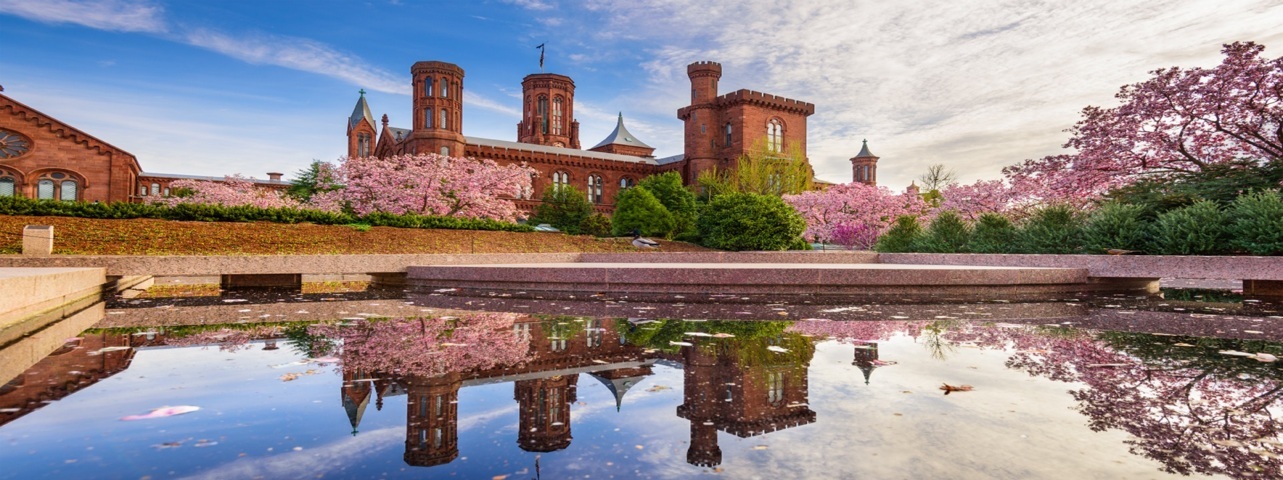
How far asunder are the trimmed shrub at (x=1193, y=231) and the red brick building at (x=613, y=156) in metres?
37.6

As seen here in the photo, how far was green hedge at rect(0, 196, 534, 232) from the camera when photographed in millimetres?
15461

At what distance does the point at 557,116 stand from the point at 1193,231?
63701 mm

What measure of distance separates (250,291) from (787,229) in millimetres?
17425

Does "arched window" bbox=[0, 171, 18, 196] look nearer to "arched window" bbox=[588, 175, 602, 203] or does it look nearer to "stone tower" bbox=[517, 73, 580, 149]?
"arched window" bbox=[588, 175, 602, 203]

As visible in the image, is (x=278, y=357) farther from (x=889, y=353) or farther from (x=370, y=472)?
(x=889, y=353)

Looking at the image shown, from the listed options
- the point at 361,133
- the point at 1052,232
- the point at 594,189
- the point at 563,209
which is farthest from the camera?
the point at 361,133

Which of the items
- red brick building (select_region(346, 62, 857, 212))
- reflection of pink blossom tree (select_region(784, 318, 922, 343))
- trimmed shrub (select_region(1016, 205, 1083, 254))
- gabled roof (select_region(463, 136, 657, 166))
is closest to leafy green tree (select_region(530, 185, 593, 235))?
red brick building (select_region(346, 62, 857, 212))

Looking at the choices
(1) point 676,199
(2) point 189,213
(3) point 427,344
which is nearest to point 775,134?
(1) point 676,199

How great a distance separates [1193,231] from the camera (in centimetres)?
965

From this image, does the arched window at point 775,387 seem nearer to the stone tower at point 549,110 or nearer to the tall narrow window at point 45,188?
the tall narrow window at point 45,188

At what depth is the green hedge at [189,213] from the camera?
50.7 feet

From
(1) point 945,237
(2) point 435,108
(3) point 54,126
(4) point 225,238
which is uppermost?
(2) point 435,108

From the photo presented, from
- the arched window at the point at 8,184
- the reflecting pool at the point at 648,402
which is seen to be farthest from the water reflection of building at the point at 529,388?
the arched window at the point at 8,184

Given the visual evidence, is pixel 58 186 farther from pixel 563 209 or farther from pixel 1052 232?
pixel 1052 232
